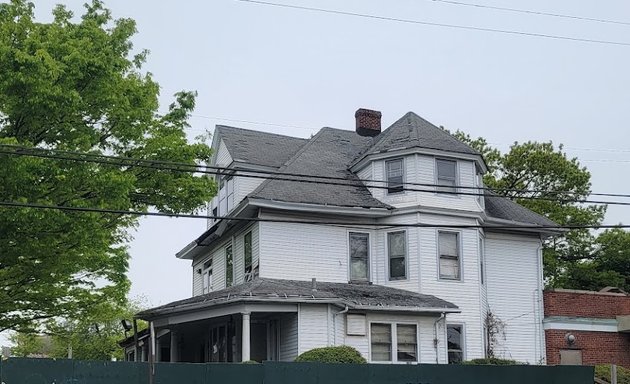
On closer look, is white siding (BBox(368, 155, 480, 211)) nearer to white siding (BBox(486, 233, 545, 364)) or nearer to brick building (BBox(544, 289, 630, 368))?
white siding (BBox(486, 233, 545, 364))

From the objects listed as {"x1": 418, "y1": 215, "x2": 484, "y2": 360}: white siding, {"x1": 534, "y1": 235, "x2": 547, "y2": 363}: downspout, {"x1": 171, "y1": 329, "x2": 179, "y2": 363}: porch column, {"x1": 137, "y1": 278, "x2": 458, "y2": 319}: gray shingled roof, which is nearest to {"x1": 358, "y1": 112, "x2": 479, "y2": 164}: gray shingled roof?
{"x1": 418, "y1": 215, "x2": 484, "y2": 360}: white siding

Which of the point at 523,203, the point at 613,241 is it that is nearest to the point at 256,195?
the point at 523,203

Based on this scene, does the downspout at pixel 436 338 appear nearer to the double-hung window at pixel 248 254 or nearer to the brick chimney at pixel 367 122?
the double-hung window at pixel 248 254

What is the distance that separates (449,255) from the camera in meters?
Result: 27.2

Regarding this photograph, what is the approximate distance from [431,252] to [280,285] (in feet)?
17.5

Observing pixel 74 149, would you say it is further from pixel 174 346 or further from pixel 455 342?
pixel 455 342

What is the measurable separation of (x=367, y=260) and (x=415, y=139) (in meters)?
4.26

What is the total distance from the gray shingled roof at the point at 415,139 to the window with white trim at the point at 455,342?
226 inches

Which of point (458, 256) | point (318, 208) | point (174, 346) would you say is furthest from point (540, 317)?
point (174, 346)

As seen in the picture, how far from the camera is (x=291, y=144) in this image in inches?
1258

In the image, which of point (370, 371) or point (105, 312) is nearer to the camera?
point (370, 371)

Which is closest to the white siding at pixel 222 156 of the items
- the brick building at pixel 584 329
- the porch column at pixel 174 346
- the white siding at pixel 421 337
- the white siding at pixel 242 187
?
the white siding at pixel 242 187

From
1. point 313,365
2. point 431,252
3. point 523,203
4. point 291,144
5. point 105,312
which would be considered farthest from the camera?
point 523,203

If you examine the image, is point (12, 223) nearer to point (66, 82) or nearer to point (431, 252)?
point (66, 82)
